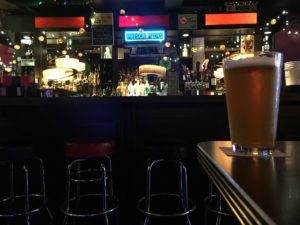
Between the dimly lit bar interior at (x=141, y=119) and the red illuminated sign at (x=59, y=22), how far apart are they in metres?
0.02

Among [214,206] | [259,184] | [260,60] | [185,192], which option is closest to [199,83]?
[214,206]

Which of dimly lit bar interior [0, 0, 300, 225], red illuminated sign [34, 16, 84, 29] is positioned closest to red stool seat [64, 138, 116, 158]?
dimly lit bar interior [0, 0, 300, 225]

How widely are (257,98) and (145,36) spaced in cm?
500

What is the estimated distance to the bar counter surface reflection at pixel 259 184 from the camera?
40 centimetres

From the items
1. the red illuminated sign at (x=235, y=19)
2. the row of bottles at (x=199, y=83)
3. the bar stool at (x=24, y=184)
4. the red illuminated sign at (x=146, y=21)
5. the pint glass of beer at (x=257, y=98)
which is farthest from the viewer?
the red illuminated sign at (x=146, y=21)

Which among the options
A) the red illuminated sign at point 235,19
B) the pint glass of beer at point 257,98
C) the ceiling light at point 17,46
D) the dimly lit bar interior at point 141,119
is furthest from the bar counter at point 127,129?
the ceiling light at point 17,46

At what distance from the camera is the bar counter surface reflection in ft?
1.32

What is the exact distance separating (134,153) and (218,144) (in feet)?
6.42

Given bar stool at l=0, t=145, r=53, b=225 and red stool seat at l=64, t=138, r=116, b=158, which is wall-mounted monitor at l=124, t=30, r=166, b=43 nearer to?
bar stool at l=0, t=145, r=53, b=225

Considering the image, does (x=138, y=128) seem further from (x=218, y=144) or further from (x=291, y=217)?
(x=291, y=217)

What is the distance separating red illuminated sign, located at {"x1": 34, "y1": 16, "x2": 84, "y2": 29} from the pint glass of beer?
5039 millimetres

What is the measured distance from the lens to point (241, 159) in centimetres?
73

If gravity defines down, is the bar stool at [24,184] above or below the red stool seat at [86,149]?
below

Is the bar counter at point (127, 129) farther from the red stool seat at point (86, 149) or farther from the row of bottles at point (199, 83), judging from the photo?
the row of bottles at point (199, 83)
